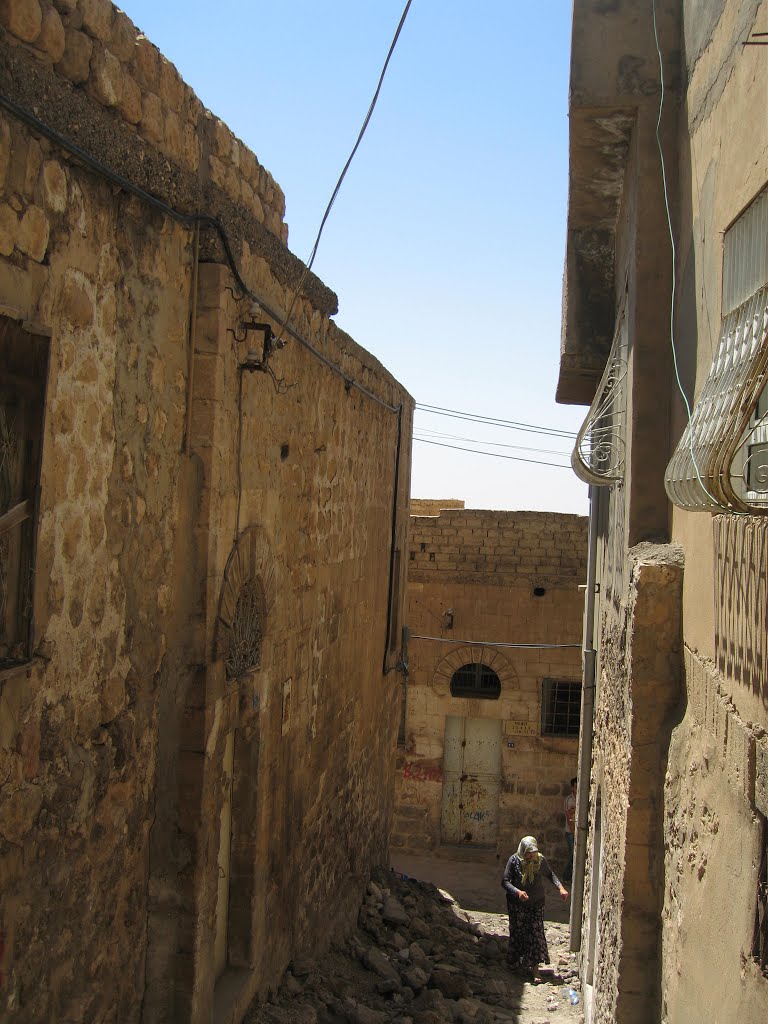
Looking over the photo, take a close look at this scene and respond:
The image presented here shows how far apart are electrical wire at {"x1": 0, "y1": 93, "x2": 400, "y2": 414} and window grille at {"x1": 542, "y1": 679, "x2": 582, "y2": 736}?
31.7 feet

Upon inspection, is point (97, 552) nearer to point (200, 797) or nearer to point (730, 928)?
point (200, 797)

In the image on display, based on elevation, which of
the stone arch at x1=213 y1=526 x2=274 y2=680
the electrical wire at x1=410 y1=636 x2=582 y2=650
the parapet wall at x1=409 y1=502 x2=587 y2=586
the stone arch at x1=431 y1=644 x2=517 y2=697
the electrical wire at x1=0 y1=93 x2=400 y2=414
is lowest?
the stone arch at x1=431 y1=644 x2=517 y2=697

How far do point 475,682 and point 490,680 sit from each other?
0.23 m

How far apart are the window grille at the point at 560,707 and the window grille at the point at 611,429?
8786mm

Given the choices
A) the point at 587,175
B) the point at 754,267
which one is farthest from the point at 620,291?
the point at 754,267

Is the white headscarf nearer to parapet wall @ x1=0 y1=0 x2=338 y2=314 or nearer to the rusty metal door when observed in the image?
the rusty metal door

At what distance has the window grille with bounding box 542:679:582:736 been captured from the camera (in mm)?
14586

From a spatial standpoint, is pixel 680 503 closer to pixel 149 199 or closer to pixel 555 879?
pixel 149 199

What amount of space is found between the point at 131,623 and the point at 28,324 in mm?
1309

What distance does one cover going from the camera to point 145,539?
3809mm

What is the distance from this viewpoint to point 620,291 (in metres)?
6.43

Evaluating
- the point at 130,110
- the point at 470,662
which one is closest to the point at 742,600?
the point at 130,110

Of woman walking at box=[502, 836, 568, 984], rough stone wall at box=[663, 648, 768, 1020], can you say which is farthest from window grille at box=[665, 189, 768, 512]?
woman walking at box=[502, 836, 568, 984]

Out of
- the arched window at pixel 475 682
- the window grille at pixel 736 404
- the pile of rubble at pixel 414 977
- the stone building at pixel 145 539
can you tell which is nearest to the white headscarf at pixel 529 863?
the pile of rubble at pixel 414 977
